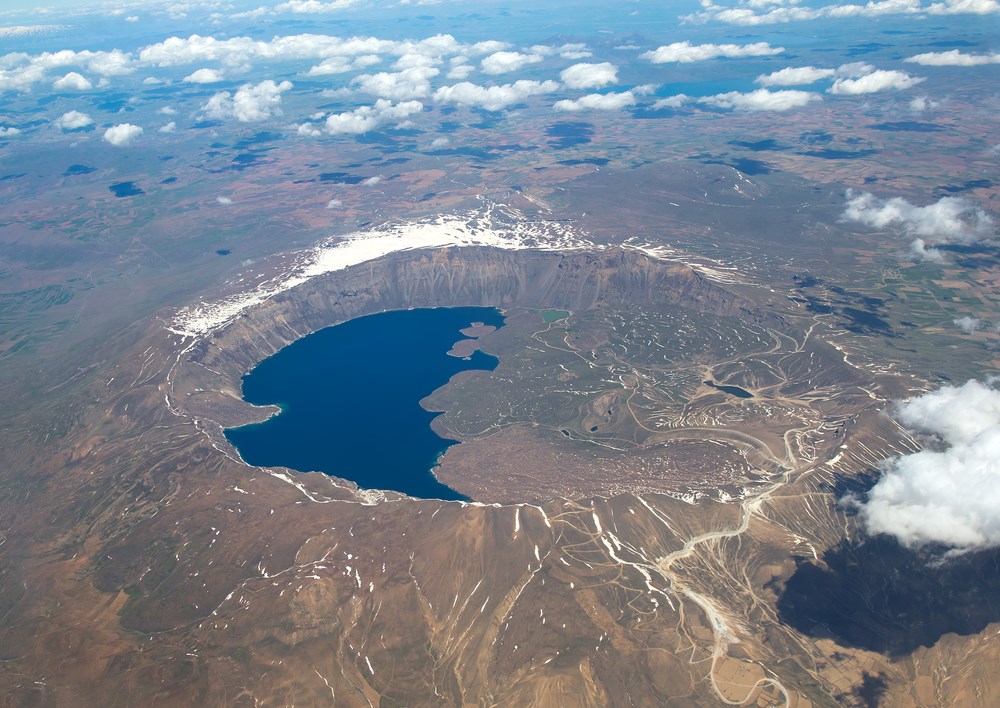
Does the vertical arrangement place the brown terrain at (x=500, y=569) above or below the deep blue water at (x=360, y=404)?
above

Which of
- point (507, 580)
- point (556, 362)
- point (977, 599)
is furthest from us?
point (556, 362)

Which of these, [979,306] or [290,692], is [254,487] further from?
[979,306]

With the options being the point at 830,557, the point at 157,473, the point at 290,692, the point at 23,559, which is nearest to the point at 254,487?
the point at 157,473

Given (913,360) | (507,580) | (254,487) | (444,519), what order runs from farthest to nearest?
(913,360) < (254,487) < (444,519) < (507,580)

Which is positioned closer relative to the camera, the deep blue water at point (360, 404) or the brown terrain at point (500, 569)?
the brown terrain at point (500, 569)

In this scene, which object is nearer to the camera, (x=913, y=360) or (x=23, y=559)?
(x=23, y=559)

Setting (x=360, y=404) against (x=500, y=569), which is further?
(x=360, y=404)

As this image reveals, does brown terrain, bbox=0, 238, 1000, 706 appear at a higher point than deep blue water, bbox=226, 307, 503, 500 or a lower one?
higher

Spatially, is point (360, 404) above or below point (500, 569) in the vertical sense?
below
